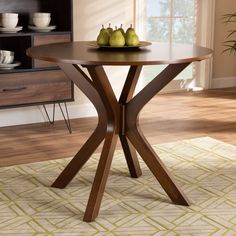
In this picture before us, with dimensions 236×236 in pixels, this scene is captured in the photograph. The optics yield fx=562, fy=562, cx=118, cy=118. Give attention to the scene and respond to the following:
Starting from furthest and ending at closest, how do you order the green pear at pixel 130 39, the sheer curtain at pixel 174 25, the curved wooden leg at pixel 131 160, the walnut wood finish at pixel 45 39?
the sheer curtain at pixel 174 25 → the walnut wood finish at pixel 45 39 → the curved wooden leg at pixel 131 160 → the green pear at pixel 130 39

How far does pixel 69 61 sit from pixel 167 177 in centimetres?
83

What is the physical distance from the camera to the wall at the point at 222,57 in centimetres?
620

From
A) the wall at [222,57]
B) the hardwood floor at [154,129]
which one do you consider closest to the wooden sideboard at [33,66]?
the hardwood floor at [154,129]

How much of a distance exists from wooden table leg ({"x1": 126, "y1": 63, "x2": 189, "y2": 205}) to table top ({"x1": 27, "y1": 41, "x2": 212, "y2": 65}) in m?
0.12

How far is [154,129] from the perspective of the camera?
181 inches

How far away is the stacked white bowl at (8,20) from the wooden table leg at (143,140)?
153 cm

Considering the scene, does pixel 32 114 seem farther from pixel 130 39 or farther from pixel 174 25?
pixel 174 25

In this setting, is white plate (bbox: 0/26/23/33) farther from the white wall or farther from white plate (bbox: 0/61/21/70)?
the white wall

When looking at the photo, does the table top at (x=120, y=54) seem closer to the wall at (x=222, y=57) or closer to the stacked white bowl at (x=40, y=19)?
the stacked white bowl at (x=40, y=19)

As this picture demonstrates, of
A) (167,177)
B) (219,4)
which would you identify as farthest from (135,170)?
(219,4)

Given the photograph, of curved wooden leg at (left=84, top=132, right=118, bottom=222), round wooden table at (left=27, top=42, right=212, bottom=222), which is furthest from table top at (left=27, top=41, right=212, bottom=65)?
curved wooden leg at (left=84, top=132, right=118, bottom=222)

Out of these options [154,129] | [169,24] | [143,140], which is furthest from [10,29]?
[169,24]

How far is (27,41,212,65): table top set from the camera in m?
2.65

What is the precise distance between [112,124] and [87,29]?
198cm
